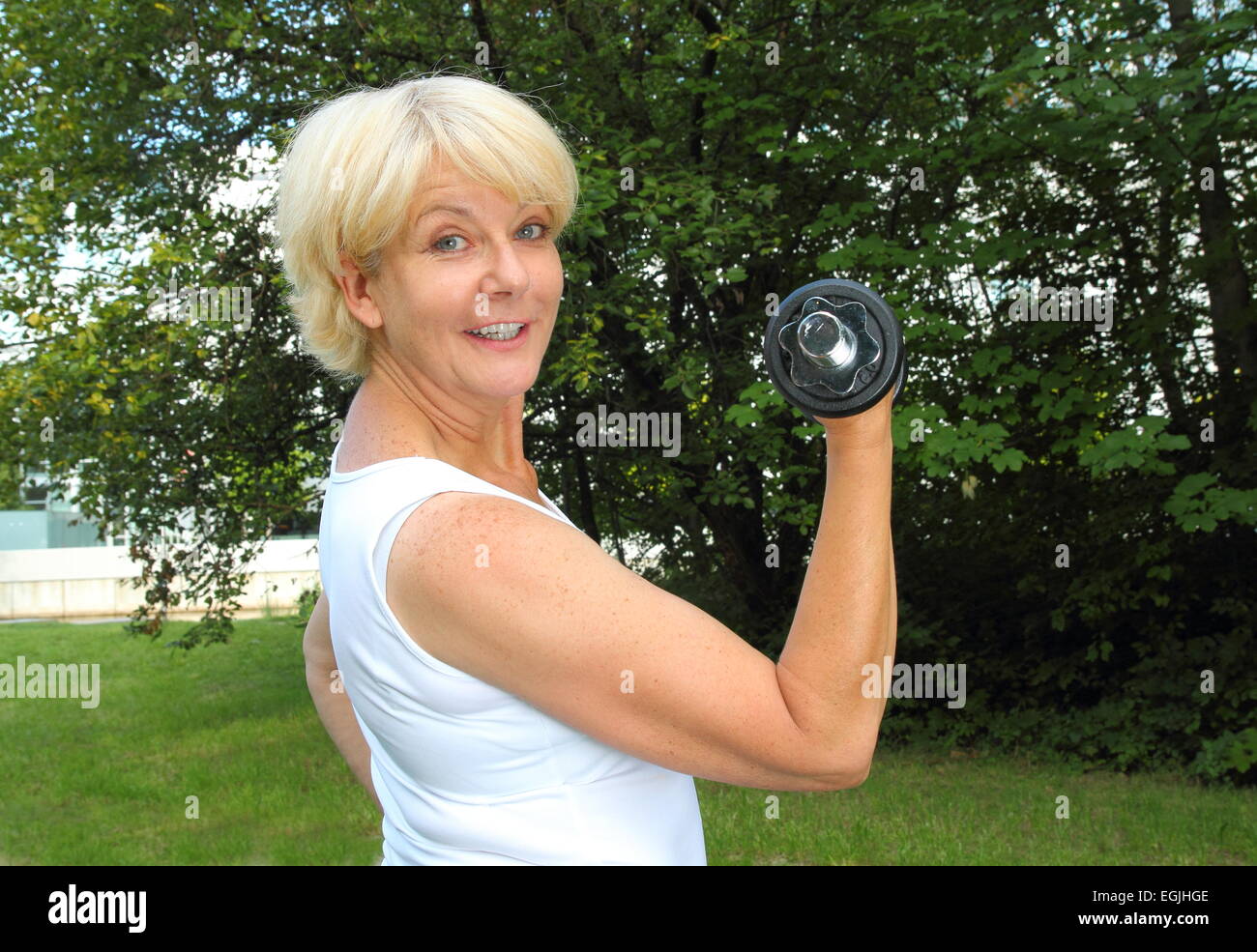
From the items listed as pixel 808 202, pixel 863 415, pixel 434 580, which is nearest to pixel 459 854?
pixel 434 580

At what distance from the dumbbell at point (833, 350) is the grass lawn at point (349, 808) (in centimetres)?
558

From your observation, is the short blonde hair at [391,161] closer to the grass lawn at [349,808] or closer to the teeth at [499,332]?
the teeth at [499,332]

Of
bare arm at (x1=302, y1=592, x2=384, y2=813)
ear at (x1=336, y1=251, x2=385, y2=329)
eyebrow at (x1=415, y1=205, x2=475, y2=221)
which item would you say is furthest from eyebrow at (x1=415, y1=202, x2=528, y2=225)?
bare arm at (x1=302, y1=592, x2=384, y2=813)

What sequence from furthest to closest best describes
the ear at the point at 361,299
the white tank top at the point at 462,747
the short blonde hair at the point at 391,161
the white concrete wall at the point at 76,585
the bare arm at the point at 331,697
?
the white concrete wall at the point at 76,585 < the bare arm at the point at 331,697 < the ear at the point at 361,299 < the short blonde hair at the point at 391,161 < the white tank top at the point at 462,747

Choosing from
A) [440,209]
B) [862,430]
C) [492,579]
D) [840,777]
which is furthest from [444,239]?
[840,777]

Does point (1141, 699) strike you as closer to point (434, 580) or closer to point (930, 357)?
point (930, 357)

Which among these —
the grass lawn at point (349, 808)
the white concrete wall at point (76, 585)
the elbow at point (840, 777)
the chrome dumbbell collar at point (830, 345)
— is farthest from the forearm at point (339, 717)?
the white concrete wall at point (76, 585)

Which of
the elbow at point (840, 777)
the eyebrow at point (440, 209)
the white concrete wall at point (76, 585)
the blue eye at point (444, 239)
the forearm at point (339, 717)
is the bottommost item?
the white concrete wall at point (76, 585)

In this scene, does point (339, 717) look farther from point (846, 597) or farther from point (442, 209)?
point (846, 597)

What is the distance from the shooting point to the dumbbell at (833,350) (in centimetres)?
120

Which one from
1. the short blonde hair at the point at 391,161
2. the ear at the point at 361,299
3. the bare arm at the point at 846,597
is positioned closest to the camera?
the bare arm at the point at 846,597

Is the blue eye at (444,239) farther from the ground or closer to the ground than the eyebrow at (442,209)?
closer to the ground

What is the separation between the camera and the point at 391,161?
138 cm
